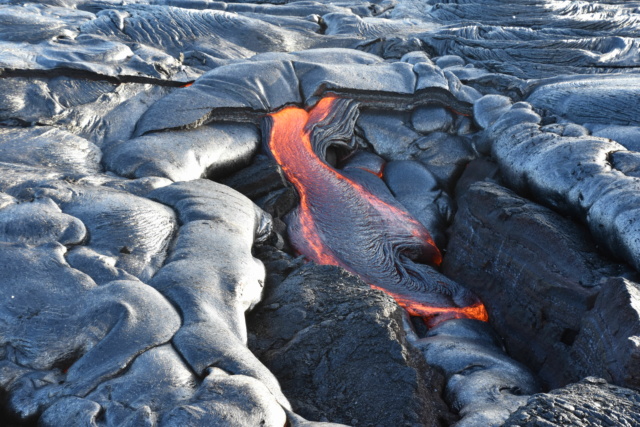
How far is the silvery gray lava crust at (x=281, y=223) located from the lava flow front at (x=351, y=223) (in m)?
0.15

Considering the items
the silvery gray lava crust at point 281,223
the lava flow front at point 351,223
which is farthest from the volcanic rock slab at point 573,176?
the lava flow front at point 351,223

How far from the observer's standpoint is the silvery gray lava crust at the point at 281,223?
→ 2.89m

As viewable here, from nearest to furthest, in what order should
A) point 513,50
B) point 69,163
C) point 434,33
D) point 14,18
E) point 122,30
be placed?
1. point 69,163
2. point 14,18
3. point 122,30
4. point 513,50
5. point 434,33

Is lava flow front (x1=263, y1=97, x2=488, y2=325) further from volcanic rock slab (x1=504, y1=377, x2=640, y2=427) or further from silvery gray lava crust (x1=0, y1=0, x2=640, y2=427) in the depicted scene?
volcanic rock slab (x1=504, y1=377, x2=640, y2=427)

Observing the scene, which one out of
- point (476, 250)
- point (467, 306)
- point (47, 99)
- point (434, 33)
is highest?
point (434, 33)

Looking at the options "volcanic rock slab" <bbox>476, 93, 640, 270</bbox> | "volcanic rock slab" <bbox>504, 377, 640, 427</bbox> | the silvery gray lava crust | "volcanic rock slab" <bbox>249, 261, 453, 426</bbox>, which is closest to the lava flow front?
the silvery gray lava crust

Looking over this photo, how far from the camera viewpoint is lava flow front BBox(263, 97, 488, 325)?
465cm

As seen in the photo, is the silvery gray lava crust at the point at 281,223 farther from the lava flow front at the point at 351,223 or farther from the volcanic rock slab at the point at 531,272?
A: the lava flow front at the point at 351,223

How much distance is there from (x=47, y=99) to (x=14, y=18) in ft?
5.59

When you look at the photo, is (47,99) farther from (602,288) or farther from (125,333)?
(602,288)

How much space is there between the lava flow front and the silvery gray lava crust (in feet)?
0.48

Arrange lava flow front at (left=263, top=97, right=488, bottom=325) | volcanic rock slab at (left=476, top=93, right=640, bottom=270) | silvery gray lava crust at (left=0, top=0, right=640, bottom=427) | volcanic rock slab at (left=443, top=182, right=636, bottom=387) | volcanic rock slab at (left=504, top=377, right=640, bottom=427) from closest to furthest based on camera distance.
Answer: volcanic rock slab at (left=504, top=377, right=640, bottom=427), silvery gray lava crust at (left=0, top=0, right=640, bottom=427), volcanic rock slab at (left=443, top=182, right=636, bottom=387), volcanic rock slab at (left=476, top=93, right=640, bottom=270), lava flow front at (left=263, top=97, right=488, bottom=325)

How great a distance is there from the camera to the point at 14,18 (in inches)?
243

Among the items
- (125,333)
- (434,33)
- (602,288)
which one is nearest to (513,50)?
(434,33)
